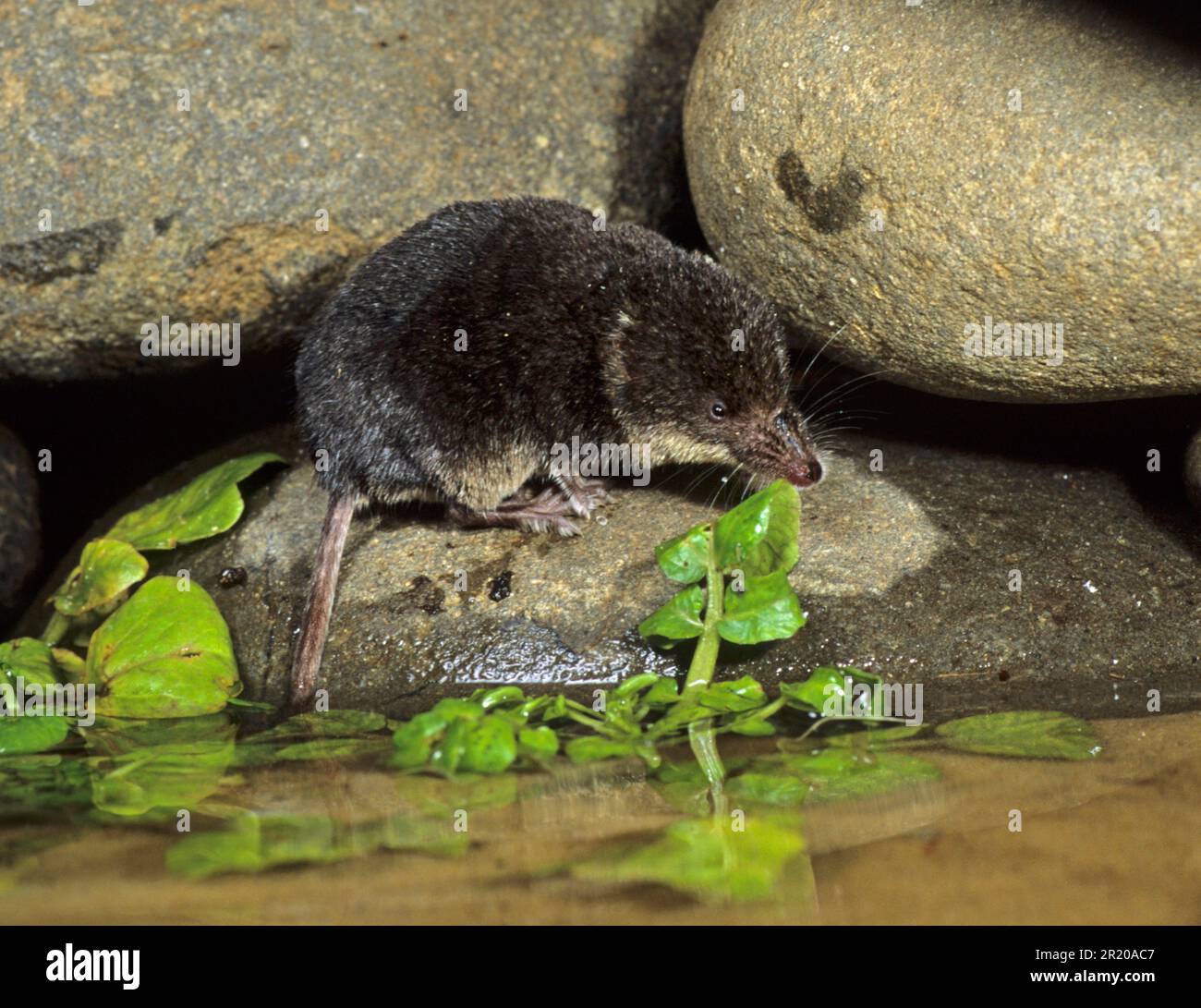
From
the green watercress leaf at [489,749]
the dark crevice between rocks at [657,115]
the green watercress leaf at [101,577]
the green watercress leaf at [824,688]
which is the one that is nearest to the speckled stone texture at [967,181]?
the dark crevice between rocks at [657,115]

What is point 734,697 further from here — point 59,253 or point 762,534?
point 59,253

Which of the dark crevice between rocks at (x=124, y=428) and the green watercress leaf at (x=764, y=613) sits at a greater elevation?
the dark crevice between rocks at (x=124, y=428)

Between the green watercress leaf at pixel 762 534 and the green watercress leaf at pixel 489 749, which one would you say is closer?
the green watercress leaf at pixel 489 749

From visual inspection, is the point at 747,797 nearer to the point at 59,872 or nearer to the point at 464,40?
the point at 59,872

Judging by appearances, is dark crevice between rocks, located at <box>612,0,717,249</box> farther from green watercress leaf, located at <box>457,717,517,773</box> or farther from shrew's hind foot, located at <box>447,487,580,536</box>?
green watercress leaf, located at <box>457,717,517,773</box>

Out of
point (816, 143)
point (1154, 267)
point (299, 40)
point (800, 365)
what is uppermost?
point (299, 40)

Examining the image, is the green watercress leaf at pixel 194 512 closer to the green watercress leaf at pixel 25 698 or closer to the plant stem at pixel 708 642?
the green watercress leaf at pixel 25 698

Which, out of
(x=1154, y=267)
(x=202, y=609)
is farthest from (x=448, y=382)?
(x=1154, y=267)
